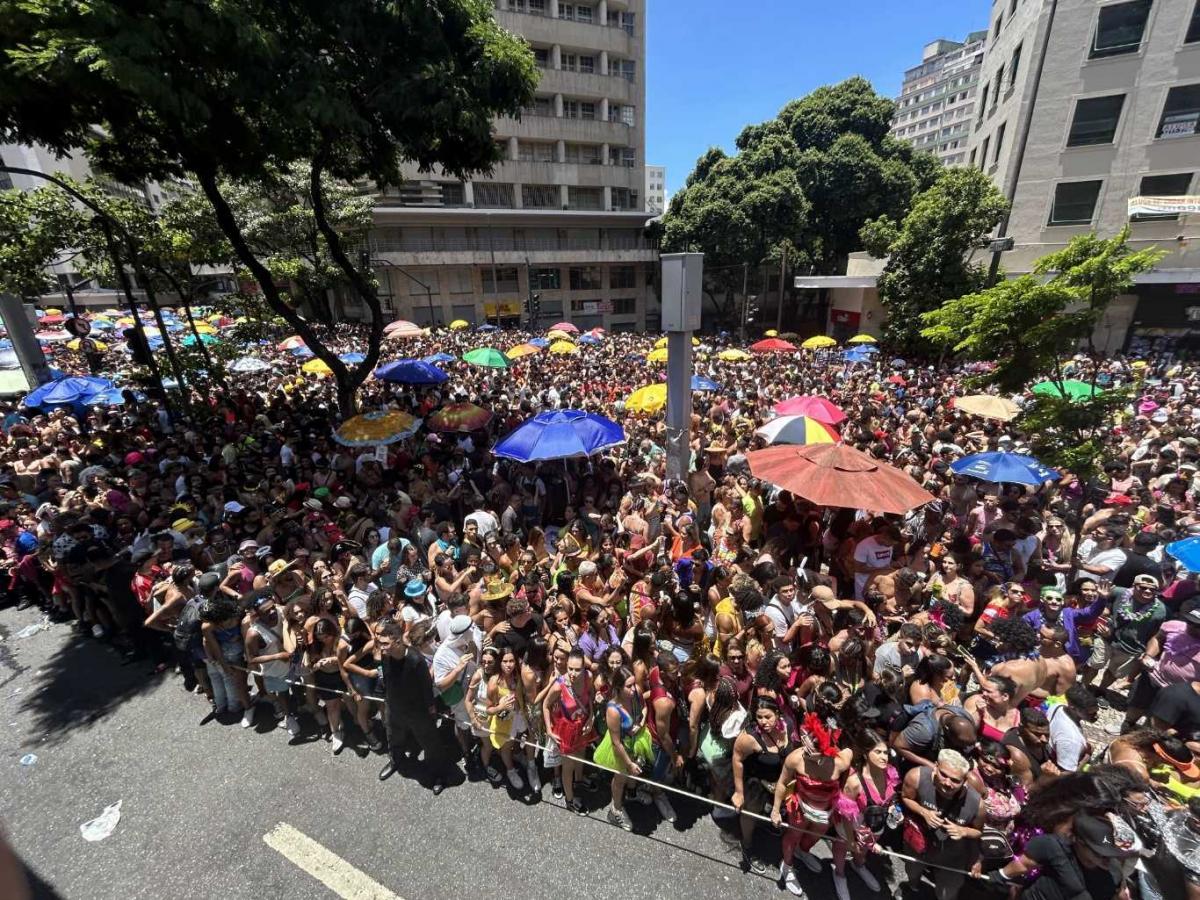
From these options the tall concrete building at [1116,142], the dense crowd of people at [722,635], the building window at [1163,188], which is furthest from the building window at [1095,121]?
the dense crowd of people at [722,635]

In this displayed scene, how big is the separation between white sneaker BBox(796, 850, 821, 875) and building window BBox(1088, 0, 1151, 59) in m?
29.6

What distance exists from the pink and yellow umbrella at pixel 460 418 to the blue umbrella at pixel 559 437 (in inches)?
78.3

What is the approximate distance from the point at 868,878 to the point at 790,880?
563 millimetres

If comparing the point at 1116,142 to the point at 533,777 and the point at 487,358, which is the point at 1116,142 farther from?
the point at 533,777

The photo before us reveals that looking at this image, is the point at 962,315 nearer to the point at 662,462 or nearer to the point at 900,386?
the point at 662,462

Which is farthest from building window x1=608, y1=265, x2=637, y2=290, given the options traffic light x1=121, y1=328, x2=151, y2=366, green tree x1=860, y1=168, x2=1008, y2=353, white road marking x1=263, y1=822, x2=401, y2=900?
white road marking x1=263, y1=822, x2=401, y2=900

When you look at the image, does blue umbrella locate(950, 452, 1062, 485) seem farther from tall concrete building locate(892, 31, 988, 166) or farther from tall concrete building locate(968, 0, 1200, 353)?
tall concrete building locate(892, 31, 988, 166)

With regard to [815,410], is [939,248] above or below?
above

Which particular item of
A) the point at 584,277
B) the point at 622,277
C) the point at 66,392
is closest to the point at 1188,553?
the point at 66,392

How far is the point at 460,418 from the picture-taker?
9.84 metres

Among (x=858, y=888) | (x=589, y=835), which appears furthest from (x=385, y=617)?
(x=858, y=888)

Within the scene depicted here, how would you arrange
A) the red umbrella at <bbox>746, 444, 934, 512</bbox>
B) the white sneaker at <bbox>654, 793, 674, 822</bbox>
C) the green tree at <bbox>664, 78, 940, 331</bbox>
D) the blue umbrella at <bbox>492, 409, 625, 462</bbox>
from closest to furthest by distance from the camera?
the white sneaker at <bbox>654, 793, 674, 822</bbox>, the red umbrella at <bbox>746, 444, 934, 512</bbox>, the blue umbrella at <bbox>492, 409, 625, 462</bbox>, the green tree at <bbox>664, 78, 940, 331</bbox>

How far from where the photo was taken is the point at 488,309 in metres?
41.1

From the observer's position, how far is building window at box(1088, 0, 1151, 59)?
61.5ft
